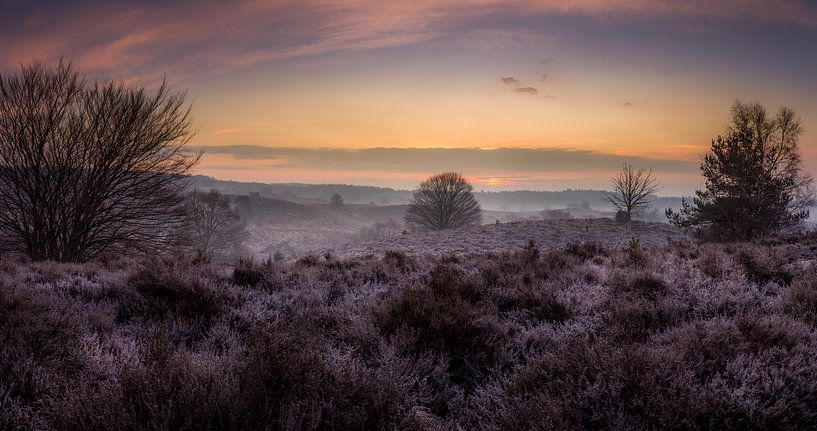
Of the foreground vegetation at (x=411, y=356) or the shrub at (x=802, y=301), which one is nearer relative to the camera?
the foreground vegetation at (x=411, y=356)

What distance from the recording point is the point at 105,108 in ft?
47.0

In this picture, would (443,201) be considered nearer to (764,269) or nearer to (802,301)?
(764,269)

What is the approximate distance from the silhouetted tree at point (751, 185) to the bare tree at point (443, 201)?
1207 inches

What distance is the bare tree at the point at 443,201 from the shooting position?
172 feet

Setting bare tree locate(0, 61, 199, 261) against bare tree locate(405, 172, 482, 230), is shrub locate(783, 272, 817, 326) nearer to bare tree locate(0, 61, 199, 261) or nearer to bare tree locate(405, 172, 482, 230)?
bare tree locate(0, 61, 199, 261)

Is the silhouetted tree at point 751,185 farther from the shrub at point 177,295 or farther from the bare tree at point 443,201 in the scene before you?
the bare tree at point 443,201

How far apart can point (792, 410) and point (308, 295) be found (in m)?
5.00

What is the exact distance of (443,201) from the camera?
52.6m

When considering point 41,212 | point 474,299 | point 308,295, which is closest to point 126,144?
point 41,212

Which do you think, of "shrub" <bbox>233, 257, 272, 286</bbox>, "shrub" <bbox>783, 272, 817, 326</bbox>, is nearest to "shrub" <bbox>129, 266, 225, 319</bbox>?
"shrub" <bbox>233, 257, 272, 286</bbox>

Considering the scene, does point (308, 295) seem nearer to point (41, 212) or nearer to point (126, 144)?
point (126, 144)

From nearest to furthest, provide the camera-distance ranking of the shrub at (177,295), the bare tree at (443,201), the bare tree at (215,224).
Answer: the shrub at (177,295)
the bare tree at (215,224)
the bare tree at (443,201)

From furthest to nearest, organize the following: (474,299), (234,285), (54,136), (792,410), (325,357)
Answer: (54,136) → (234,285) → (474,299) → (325,357) → (792,410)

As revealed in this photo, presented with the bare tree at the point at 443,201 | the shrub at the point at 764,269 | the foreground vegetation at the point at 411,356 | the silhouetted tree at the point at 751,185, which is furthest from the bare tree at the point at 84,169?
the bare tree at the point at 443,201
